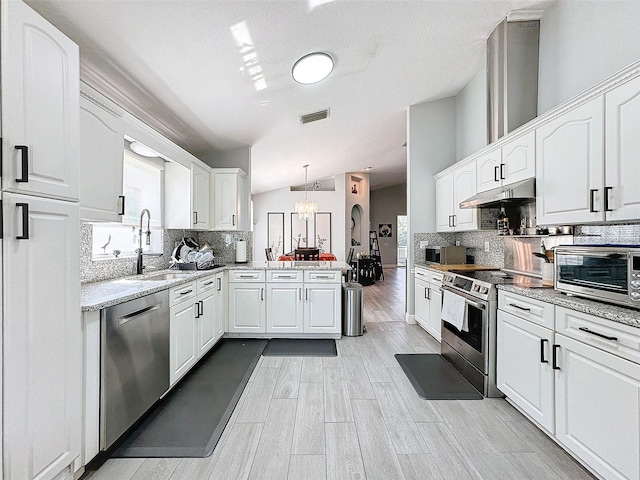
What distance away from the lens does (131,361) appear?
193cm

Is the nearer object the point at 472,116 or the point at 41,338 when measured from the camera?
the point at 41,338

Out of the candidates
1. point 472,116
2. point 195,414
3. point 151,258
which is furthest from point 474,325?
point 151,258

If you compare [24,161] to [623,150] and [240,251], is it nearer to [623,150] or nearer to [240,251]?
[623,150]

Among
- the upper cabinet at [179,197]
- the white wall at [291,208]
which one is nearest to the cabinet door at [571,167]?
the upper cabinet at [179,197]

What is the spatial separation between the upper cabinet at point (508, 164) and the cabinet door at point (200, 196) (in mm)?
3094

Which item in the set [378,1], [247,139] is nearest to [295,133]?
[247,139]

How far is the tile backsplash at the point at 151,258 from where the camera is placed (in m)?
2.42

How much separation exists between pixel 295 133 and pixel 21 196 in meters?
3.90

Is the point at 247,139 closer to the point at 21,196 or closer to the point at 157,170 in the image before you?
the point at 157,170

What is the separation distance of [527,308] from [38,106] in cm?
278

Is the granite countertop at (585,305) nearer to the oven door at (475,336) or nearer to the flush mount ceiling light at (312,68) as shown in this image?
the oven door at (475,336)

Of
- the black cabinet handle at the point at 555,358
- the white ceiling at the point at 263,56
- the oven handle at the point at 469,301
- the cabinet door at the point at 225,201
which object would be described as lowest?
the black cabinet handle at the point at 555,358

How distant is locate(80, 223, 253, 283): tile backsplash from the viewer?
2420 millimetres

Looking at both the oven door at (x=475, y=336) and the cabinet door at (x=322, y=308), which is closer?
the oven door at (x=475, y=336)
